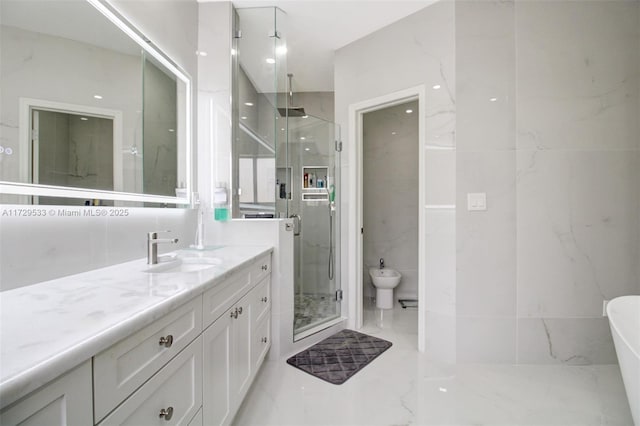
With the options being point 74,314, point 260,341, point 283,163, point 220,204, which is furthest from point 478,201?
point 74,314

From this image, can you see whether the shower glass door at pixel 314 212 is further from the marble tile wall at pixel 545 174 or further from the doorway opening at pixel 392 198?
the marble tile wall at pixel 545 174

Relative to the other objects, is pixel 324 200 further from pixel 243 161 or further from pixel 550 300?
pixel 550 300

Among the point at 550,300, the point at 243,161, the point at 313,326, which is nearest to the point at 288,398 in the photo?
the point at 313,326

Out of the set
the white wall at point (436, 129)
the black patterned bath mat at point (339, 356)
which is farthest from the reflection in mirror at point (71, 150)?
the white wall at point (436, 129)

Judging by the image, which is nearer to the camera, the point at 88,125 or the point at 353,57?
the point at 88,125

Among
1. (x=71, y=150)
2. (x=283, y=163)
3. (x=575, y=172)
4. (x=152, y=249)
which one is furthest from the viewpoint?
(x=283, y=163)

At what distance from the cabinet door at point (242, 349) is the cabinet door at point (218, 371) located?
0.19 feet

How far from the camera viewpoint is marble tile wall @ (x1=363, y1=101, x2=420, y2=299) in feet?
11.8

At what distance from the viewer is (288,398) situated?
1.68 metres

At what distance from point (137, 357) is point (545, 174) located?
2.66m

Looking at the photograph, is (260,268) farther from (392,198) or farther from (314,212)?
(392,198)

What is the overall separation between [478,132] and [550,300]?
1392 mm

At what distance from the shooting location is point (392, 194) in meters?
3.68

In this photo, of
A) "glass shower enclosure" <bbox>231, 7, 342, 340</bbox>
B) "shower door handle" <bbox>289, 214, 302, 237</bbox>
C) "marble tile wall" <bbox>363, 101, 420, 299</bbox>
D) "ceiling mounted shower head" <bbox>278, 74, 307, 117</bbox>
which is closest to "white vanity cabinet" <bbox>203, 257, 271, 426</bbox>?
"glass shower enclosure" <bbox>231, 7, 342, 340</bbox>
